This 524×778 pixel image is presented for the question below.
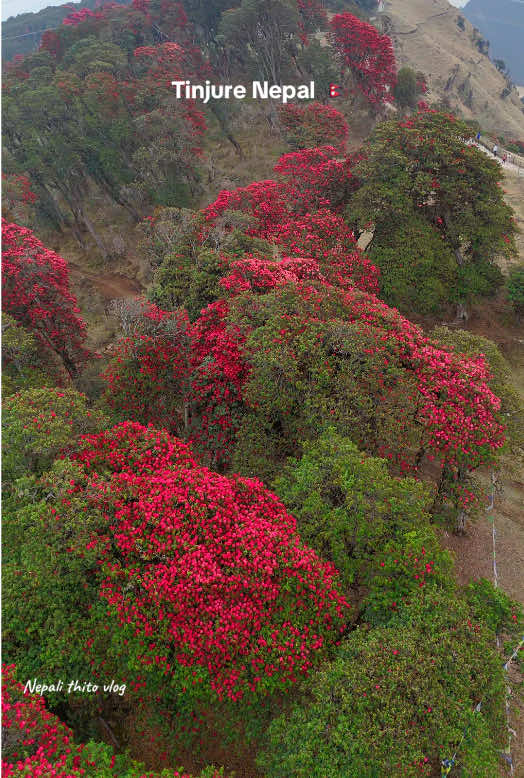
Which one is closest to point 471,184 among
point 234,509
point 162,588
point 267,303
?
point 267,303

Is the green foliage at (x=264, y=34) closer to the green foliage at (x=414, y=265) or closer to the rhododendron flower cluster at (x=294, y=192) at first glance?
the rhododendron flower cluster at (x=294, y=192)

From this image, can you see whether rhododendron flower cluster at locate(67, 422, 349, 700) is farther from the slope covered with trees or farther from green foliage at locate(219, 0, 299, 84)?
green foliage at locate(219, 0, 299, 84)

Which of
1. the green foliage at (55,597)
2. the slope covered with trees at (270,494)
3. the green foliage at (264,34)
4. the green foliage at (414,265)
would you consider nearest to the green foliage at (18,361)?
the slope covered with trees at (270,494)

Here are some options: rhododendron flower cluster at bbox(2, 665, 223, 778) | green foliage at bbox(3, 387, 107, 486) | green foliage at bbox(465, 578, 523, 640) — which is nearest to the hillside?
green foliage at bbox(3, 387, 107, 486)

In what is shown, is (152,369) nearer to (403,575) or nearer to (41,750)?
(403,575)

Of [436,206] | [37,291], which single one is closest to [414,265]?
[436,206]

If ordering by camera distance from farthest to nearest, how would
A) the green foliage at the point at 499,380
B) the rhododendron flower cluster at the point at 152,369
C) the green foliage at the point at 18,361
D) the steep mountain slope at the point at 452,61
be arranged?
the steep mountain slope at the point at 452,61 < the green foliage at the point at 18,361 < the green foliage at the point at 499,380 < the rhododendron flower cluster at the point at 152,369
